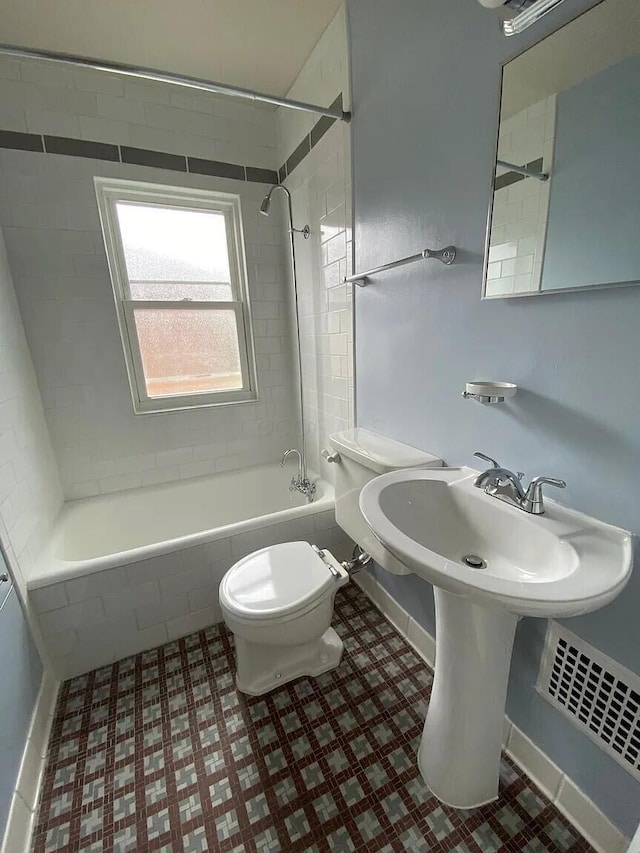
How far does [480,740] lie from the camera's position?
0.93 metres

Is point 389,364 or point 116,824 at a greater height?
point 389,364

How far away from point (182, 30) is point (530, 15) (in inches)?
59.3

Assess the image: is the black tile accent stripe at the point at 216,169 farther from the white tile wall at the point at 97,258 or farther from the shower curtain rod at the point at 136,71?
the shower curtain rod at the point at 136,71

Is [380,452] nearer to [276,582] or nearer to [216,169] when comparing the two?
[276,582]

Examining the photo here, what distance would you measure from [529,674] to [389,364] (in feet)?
3.64

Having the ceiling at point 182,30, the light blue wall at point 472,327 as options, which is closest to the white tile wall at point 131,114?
the ceiling at point 182,30

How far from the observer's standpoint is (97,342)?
1.90 meters

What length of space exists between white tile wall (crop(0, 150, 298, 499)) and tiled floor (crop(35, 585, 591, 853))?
111cm

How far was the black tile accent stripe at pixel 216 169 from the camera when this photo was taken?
1.92 metres

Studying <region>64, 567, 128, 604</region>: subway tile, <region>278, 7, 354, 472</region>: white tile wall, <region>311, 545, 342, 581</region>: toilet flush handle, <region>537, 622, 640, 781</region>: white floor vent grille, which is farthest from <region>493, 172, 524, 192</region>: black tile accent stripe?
<region>64, 567, 128, 604</region>: subway tile

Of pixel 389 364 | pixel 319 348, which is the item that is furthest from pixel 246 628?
pixel 319 348

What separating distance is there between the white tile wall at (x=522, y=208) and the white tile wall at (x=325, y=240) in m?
0.73

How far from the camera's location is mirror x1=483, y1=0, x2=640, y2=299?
668 mm

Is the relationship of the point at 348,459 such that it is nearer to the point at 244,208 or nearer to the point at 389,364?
the point at 389,364
